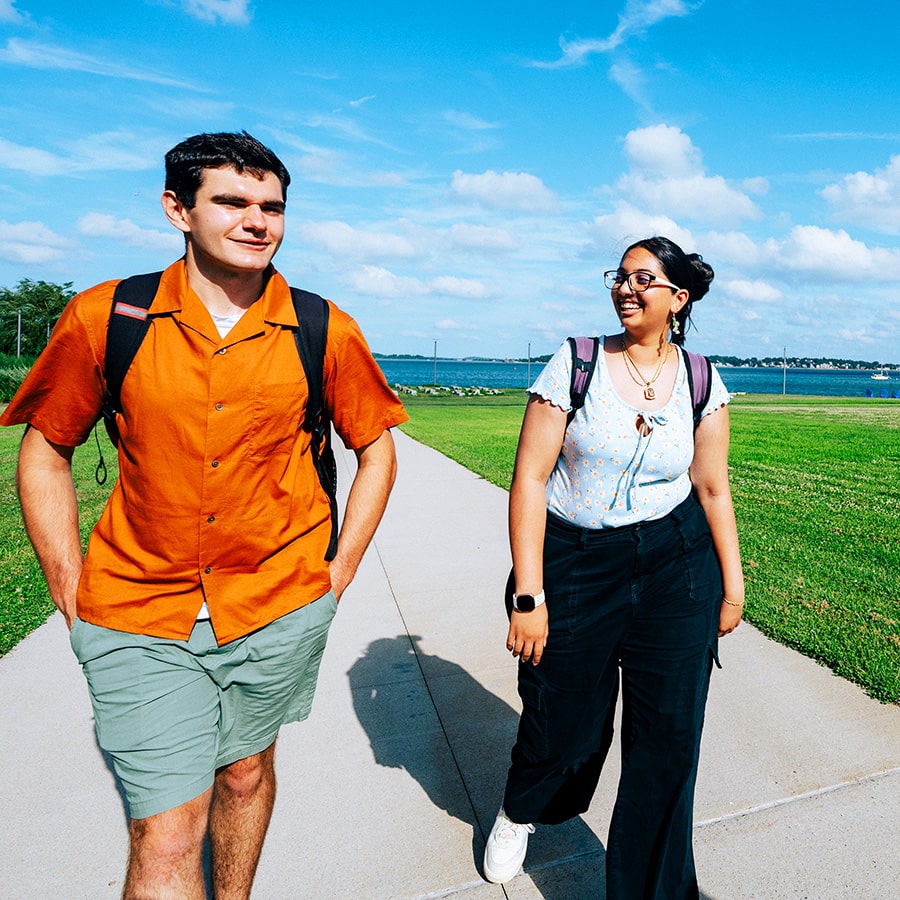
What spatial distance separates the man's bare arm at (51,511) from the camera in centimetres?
202

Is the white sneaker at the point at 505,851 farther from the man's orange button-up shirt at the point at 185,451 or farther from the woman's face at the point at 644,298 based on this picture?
the woman's face at the point at 644,298

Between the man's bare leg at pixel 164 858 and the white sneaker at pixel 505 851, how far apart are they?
3.39 feet

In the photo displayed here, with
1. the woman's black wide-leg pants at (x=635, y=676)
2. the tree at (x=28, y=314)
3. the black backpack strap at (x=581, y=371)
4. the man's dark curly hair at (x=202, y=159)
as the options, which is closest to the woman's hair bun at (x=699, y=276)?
the black backpack strap at (x=581, y=371)

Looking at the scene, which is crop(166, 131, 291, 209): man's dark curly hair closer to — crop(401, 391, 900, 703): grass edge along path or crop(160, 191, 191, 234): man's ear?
crop(160, 191, 191, 234): man's ear

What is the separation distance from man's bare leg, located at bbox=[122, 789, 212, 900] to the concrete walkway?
2.53 ft

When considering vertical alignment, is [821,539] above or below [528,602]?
below

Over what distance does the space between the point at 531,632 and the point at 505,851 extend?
81cm

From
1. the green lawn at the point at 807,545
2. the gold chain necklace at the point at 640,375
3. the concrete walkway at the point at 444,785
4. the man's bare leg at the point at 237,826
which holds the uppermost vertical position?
the gold chain necklace at the point at 640,375

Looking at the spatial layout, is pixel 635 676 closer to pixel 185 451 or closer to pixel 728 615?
pixel 728 615

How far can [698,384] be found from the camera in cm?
248

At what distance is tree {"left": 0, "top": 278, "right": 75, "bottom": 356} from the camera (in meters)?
48.9

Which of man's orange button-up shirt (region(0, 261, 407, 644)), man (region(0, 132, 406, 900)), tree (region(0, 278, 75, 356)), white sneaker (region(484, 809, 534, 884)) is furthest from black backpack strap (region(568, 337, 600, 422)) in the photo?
tree (region(0, 278, 75, 356))

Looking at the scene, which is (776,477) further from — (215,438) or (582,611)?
(215,438)

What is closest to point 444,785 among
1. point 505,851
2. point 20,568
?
point 505,851
